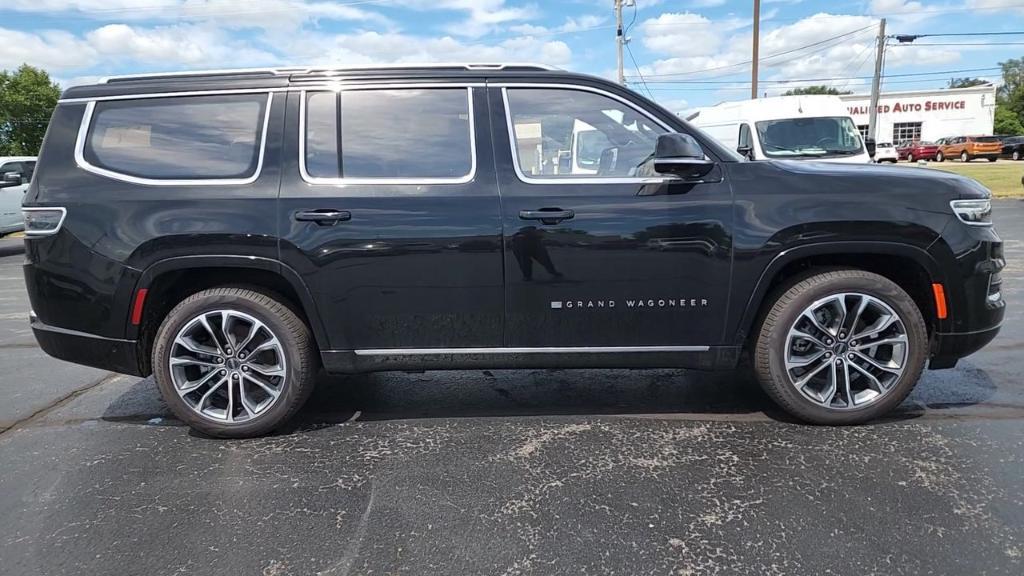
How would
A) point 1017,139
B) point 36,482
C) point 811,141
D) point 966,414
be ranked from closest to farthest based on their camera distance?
point 36,482, point 966,414, point 811,141, point 1017,139

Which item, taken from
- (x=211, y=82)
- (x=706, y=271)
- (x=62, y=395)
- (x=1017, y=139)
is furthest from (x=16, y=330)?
(x=1017, y=139)

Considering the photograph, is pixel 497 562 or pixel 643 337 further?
pixel 643 337

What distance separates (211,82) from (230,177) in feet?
1.78

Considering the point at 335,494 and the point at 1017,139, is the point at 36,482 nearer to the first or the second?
the point at 335,494

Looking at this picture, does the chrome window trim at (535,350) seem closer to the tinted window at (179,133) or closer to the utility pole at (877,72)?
the tinted window at (179,133)

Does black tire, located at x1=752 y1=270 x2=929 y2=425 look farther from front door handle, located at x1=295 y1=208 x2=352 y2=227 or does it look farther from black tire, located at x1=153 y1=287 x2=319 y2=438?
black tire, located at x1=153 y1=287 x2=319 y2=438

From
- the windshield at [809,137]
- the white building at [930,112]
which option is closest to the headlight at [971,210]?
the windshield at [809,137]

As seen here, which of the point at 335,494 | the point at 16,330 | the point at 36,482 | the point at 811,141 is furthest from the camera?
the point at 811,141

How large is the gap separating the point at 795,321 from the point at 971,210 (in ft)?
3.45

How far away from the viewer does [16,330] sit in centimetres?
648

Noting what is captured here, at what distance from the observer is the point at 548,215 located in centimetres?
329

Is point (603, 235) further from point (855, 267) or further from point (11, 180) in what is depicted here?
point (11, 180)

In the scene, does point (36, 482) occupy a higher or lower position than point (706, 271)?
lower

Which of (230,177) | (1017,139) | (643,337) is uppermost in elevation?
(1017,139)
